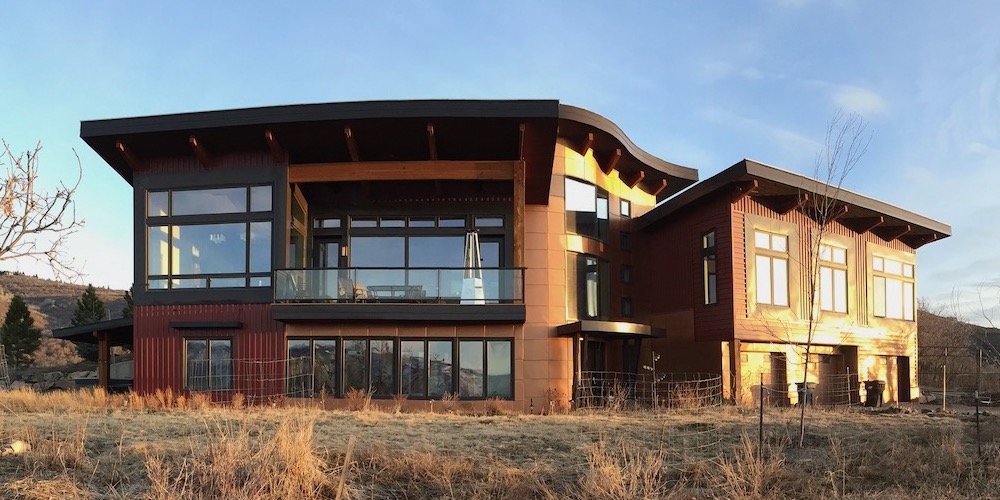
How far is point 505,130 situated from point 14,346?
32.3 metres

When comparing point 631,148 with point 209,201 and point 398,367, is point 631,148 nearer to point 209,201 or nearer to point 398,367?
point 398,367

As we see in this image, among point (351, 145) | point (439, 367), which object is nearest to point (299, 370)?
point (439, 367)

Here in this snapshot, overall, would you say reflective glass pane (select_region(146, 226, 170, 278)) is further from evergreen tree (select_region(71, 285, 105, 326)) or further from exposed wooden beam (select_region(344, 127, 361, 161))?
evergreen tree (select_region(71, 285, 105, 326))

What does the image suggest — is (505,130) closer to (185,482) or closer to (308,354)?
(308,354)

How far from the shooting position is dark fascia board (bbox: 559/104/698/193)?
61.0 feet

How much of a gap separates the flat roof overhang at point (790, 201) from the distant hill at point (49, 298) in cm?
5281

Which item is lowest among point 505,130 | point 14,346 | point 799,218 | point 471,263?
point 14,346

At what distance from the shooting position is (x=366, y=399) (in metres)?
17.4

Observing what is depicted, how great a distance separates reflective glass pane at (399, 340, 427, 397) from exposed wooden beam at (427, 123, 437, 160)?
15.1 ft

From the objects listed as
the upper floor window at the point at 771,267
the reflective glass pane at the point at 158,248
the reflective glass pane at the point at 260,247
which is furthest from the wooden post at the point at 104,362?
the upper floor window at the point at 771,267

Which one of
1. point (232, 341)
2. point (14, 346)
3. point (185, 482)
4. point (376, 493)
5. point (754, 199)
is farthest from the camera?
point (14, 346)

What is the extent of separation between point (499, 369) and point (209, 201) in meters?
8.37

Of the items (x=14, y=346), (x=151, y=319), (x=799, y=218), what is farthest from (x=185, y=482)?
(x=14, y=346)

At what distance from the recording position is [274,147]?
1825cm
